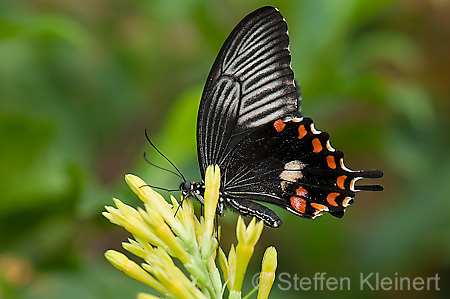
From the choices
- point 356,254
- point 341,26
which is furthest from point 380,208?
point 341,26

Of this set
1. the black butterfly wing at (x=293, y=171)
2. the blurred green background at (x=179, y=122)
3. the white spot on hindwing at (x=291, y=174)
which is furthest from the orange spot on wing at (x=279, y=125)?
the blurred green background at (x=179, y=122)

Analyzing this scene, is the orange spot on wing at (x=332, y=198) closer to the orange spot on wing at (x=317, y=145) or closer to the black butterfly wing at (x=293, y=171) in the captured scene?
the black butterfly wing at (x=293, y=171)

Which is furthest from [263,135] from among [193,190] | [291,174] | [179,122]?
[179,122]

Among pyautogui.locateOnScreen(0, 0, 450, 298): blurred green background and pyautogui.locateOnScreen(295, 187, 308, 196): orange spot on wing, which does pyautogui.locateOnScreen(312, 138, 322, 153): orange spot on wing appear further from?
pyautogui.locateOnScreen(0, 0, 450, 298): blurred green background

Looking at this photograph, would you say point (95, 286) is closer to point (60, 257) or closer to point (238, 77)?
point (60, 257)

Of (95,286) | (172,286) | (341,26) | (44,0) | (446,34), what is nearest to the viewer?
(172,286)

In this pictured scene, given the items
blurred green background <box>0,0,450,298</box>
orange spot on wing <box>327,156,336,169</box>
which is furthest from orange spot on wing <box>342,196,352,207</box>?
blurred green background <box>0,0,450,298</box>
